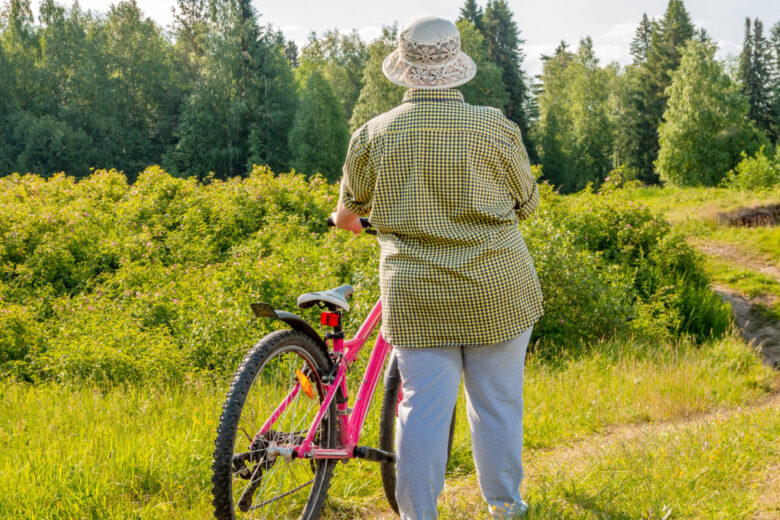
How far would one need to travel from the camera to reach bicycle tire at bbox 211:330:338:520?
2264 mm

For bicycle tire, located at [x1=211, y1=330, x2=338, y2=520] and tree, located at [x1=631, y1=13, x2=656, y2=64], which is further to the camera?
tree, located at [x1=631, y1=13, x2=656, y2=64]

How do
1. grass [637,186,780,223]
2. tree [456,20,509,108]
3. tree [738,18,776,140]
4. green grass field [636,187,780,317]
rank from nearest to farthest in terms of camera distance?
green grass field [636,187,780,317]
grass [637,186,780,223]
tree [456,20,509,108]
tree [738,18,776,140]

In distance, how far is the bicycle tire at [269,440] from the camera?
7.43 ft

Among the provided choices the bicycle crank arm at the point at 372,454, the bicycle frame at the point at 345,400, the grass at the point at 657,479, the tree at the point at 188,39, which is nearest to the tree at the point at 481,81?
the tree at the point at 188,39

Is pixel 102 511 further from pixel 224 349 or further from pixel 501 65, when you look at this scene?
pixel 501 65

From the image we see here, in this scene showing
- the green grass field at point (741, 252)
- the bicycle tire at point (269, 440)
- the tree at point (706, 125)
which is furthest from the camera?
the tree at point (706, 125)

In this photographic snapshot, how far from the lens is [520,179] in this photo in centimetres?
253

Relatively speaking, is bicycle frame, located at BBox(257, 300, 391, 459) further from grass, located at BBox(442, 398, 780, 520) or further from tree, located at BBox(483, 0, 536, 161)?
tree, located at BBox(483, 0, 536, 161)

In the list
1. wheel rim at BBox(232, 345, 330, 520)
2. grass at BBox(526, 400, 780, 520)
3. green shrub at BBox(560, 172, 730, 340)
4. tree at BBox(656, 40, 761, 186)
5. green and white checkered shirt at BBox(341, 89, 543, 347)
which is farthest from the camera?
tree at BBox(656, 40, 761, 186)

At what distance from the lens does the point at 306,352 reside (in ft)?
8.77

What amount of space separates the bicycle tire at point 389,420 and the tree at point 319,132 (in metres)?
37.6

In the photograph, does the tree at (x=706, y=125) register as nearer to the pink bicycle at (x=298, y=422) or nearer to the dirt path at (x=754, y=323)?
the dirt path at (x=754, y=323)

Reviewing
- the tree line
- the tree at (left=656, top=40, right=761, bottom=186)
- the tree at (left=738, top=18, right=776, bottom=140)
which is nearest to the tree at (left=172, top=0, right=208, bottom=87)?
the tree line

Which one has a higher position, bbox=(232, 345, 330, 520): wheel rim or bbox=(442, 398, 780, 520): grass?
bbox=(232, 345, 330, 520): wheel rim
